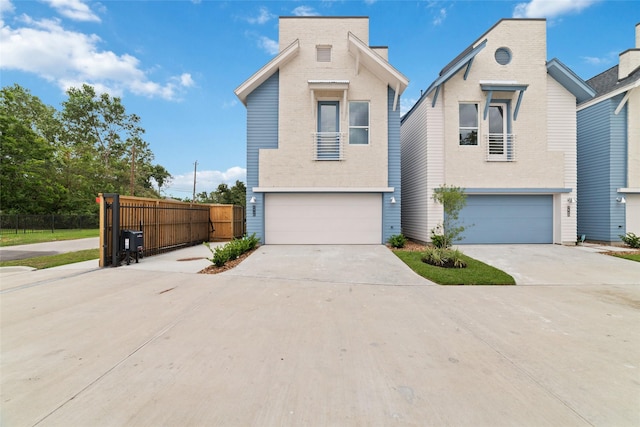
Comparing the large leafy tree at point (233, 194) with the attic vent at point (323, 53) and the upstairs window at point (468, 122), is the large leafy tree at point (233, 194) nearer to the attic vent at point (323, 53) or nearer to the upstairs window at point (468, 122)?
the attic vent at point (323, 53)

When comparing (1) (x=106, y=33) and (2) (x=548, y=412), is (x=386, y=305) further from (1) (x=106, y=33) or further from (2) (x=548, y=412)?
(1) (x=106, y=33)

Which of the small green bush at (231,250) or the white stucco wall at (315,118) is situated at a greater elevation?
the white stucco wall at (315,118)

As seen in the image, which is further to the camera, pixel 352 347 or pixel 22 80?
pixel 22 80

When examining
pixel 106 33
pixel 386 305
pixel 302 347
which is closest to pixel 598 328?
pixel 386 305

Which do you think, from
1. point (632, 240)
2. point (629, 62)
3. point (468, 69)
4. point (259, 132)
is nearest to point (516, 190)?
point (632, 240)

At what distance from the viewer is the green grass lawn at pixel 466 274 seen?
573cm

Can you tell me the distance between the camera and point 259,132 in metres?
10.5

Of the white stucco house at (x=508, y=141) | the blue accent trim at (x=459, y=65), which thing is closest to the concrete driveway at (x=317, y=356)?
the white stucco house at (x=508, y=141)

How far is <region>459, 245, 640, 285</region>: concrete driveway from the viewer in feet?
19.6

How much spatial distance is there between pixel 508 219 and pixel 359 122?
7.37m

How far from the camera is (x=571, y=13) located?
1032 centimetres

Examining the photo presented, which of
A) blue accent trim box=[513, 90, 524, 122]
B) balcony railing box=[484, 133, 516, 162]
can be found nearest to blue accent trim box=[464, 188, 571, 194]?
balcony railing box=[484, 133, 516, 162]

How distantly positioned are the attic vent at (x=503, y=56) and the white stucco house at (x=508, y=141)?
37 millimetres

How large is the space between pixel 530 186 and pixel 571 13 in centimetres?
725
